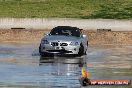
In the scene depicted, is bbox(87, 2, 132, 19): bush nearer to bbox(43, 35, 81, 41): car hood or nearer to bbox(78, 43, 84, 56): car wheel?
bbox(43, 35, 81, 41): car hood

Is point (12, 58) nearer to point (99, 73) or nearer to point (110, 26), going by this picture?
point (99, 73)

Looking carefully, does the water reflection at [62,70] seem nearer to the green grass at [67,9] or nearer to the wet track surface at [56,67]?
the wet track surface at [56,67]

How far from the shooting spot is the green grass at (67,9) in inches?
1936

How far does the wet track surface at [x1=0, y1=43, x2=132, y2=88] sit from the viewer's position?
17.4 m

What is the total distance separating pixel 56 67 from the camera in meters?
22.0

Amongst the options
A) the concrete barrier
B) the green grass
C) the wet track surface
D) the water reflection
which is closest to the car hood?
the wet track surface

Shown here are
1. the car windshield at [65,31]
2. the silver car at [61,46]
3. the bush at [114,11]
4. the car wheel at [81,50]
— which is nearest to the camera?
the silver car at [61,46]

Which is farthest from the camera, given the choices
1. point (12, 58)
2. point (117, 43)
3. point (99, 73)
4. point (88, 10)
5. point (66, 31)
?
point (88, 10)

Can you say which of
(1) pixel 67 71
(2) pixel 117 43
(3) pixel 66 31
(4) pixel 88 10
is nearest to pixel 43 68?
(1) pixel 67 71

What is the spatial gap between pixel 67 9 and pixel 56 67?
3049 cm

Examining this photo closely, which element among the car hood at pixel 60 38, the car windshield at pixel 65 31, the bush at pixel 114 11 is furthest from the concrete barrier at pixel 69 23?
the car hood at pixel 60 38

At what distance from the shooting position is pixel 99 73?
20031 mm

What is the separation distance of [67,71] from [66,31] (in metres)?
8.64

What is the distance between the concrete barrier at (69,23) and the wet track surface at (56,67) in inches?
434
